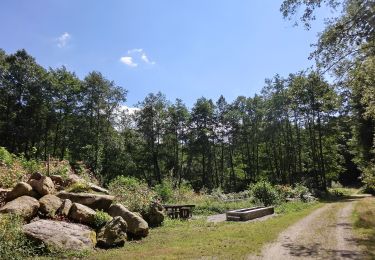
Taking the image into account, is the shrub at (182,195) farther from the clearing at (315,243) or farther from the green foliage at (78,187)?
the green foliage at (78,187)

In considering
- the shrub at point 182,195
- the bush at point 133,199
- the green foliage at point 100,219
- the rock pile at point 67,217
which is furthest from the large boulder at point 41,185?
the shrub at point 182,195

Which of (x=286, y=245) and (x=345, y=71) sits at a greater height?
(x=345, y=71)

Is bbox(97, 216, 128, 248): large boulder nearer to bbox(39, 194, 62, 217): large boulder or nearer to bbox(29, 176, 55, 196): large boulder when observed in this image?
bbox(39, 194, 62, 217): large boulder

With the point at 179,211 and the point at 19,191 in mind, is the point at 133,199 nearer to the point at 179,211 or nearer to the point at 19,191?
the point at 179,211

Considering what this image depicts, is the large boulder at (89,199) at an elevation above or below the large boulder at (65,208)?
above

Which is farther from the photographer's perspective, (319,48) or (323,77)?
(323,77)

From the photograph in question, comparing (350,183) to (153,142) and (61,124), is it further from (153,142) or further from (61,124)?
(61,124)

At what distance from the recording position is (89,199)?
43.5ft

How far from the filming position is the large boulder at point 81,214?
1187 centimetres

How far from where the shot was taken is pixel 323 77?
583 inches

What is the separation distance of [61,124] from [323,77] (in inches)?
1582

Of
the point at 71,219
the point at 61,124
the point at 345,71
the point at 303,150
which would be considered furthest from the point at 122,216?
the point at 303,150

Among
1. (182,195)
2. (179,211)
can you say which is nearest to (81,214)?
(179,211)

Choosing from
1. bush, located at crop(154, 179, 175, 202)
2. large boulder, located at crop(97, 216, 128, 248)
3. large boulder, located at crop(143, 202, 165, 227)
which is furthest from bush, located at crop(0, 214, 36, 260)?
bush, located at crop(154, 179, 175, 202)
